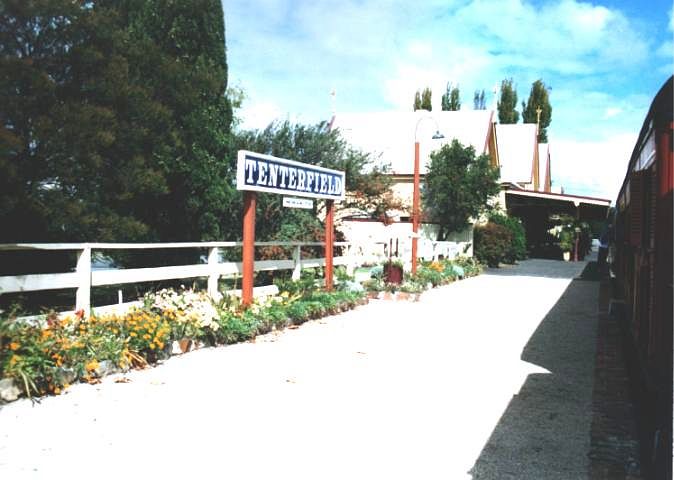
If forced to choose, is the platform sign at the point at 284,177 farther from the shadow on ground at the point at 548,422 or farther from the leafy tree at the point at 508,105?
the leafy tree at the point at 508,105

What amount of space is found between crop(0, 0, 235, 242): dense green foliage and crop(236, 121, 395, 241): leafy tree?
2178 millimetres

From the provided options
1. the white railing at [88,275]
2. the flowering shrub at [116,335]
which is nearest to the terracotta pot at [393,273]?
the white railing at [88,275]

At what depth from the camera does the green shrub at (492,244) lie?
27.1 meters

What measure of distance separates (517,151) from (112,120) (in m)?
35.6

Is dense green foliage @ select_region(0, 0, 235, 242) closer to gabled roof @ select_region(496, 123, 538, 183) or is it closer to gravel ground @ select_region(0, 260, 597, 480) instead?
gravel ground @ select_region(0, 260, 597, 480)

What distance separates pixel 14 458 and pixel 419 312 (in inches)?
346

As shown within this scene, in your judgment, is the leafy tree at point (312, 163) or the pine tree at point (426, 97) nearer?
the leafy tree at point (312, 163)

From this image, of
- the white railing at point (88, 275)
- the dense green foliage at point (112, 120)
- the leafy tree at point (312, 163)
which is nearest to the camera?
the white railing at point (88, 275)

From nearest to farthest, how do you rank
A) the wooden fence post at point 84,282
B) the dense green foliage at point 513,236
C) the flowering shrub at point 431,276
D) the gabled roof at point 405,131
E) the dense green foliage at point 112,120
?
the wooden fence post at point 84,282 → the dense green foliage at point 112,120 → the flowering shrub at point 431,276 → the dense green foliage at point 513,236 → the gabled roof at point 405,131

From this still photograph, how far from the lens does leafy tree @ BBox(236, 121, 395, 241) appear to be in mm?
17641

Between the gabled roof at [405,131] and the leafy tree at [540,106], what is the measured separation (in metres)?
25.6

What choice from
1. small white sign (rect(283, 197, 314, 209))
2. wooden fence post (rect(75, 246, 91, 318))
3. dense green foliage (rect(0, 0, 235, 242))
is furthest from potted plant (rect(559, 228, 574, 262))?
wooden fence post (rect(75, 246, 91, 318))

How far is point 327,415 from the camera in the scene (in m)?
5.35

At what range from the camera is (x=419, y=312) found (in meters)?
12.2
